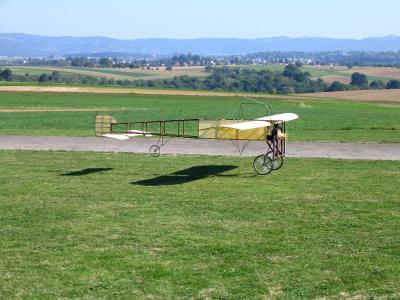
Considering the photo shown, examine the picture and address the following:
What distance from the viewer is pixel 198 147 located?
36.0 metres

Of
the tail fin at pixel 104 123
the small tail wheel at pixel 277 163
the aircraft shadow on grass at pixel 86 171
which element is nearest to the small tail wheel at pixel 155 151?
the tail fin at pixel 104 123

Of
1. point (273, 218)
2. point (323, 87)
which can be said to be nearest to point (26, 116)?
point (273, 218)

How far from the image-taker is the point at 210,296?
1258 cm

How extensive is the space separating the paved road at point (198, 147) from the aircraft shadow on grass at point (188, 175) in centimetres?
466

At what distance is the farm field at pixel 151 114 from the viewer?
4409 cm

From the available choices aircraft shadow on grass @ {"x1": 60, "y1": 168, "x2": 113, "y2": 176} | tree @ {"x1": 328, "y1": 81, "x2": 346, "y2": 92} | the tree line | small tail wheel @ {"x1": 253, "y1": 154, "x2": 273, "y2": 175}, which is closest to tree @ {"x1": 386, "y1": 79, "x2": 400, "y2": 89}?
the tree line

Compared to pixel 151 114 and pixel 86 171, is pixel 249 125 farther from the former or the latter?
pixel 151 114

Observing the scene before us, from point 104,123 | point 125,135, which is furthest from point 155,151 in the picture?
point 104,123

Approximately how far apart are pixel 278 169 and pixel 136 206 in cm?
940

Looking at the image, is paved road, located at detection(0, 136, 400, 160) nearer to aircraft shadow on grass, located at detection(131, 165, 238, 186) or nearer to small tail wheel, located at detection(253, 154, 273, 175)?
aircraft shadow on grass, located at detection(131, 165, 238, 186)

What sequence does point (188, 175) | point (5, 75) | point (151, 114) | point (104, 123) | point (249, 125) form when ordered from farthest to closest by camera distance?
point (5, 75) → point (151, 114) → point (104, 123) → point (188, 175) → point (249, 125)

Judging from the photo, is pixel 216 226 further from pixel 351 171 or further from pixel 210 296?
pixel 351 171

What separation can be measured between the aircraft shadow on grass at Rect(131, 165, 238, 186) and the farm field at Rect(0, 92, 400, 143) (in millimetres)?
12162

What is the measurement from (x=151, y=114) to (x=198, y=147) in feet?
90.2
